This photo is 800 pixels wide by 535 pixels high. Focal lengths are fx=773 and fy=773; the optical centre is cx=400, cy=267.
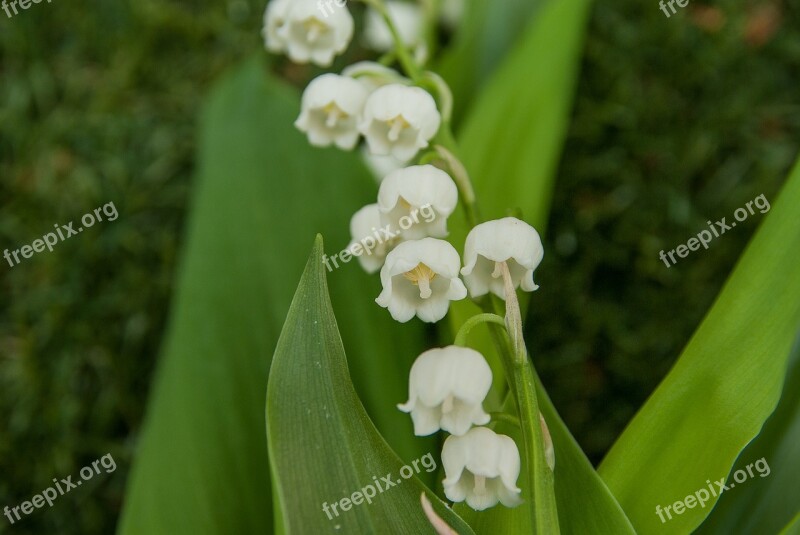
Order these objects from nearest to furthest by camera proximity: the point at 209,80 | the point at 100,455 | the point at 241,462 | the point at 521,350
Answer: the point at 521,350 < the point at 241,462 < the point at 100,455 < the point at 209,80

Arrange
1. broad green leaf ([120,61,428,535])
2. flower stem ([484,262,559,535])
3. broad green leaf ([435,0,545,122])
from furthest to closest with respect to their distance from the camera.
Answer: broad green leaf ([435,0,545,122]) → broad green leaf ([120,61,428,535]) → flower stem ([484,262,559,535])

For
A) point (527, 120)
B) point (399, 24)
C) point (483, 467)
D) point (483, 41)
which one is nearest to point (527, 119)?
point (527, 120)

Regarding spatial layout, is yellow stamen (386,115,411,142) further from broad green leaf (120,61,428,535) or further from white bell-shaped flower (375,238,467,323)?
broad green leaf (120,61,428,535)

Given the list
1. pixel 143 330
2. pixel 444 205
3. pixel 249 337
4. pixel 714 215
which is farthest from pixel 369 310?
pixel 714 215

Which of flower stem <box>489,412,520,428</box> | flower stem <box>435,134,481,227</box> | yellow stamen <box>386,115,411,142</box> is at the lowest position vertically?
flower stem <box>489,412,520,428</box>

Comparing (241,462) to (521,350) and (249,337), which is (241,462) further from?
(521,350)

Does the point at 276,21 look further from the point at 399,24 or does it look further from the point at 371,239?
the point at 399,24

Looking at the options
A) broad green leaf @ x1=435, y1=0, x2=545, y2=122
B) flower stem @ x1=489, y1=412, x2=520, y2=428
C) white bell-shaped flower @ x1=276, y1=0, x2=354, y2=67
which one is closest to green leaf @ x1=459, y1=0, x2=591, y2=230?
broad green leaf @ x1=435, y1=0, x2=545, y2=122

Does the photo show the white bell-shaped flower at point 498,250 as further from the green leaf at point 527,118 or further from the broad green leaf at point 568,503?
the green leaf at point 527,118
